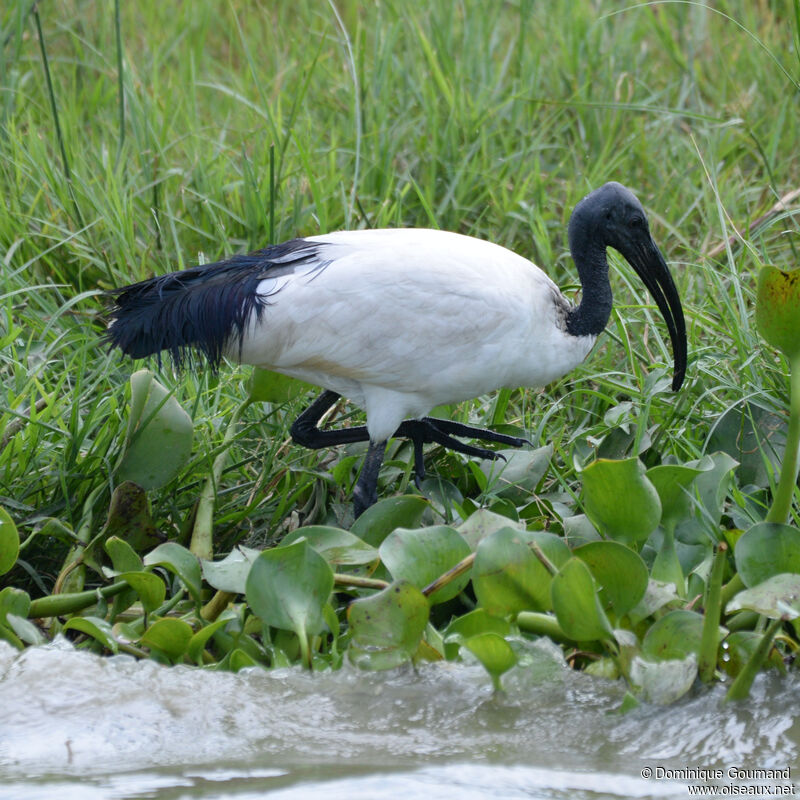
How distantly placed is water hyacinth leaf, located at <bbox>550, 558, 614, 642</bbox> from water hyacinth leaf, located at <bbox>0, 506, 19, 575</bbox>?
1.19 meters

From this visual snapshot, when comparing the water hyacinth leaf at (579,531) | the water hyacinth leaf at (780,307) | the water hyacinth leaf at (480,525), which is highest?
the water hyacinth leaf at (780,307)

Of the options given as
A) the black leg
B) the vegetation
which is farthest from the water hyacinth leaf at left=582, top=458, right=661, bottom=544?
the black leg

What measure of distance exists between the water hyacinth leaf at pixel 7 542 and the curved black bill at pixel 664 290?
1655 millimetres

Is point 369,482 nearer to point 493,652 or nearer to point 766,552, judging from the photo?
point 493,652

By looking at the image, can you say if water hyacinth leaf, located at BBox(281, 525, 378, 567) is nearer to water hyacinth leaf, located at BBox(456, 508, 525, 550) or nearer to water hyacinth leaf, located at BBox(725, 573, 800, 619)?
water hyacinth leaf, located at BBox(456, 508, 525, 550)

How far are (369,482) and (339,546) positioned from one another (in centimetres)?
45

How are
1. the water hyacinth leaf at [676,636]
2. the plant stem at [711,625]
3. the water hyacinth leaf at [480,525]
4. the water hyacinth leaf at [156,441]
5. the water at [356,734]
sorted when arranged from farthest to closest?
the water hyacinth leaf at [156,441] → the water hyacinth leaf at [480,525] → the water hyacinth leaf at [676,636] → the plant stem at [711,625] → the water at [356,734]

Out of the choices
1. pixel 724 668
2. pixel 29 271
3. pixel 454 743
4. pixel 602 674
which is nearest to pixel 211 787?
pixel 454 743

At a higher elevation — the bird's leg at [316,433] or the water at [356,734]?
the bird's leg at [316,433]

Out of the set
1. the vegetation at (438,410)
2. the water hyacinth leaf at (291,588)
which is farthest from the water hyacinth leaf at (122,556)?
Answer: the water hyacinth leaf at (291,588)

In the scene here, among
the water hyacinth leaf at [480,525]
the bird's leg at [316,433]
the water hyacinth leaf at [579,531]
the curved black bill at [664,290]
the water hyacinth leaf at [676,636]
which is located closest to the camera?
the water hyacinth leaf at [676,636]

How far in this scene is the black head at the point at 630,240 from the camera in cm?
315

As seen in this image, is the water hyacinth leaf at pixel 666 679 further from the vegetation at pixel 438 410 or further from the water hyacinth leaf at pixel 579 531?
the water hyacinth leaf at pixel 579 531

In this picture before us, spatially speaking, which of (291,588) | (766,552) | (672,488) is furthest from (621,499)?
(291,588)
